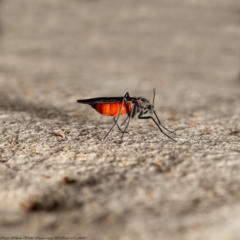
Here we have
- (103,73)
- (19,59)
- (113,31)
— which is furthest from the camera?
(113,31)

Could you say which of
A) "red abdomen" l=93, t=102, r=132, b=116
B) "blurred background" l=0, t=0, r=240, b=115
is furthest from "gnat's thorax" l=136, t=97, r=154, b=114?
"blurred background" l=0, t=0, r=240, b=115

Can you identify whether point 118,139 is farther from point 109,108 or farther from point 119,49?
point 119,49

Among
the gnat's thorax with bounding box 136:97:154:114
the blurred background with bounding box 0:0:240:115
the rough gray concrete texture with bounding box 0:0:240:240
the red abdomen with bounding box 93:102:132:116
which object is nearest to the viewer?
the rough gray concrete texture with bounding box 0:0:240:240

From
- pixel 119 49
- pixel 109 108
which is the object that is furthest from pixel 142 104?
pixel 119 49

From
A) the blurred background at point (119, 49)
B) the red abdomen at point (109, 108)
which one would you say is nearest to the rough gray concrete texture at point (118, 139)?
the blurred background at point (119, 49)

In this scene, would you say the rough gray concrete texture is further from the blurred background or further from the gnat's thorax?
the gnat's thorax

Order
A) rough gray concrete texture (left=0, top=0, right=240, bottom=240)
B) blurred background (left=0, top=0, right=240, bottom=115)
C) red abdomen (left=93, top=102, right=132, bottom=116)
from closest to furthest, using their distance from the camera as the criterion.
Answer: rough gray concrete texture (left=0, top=0, right=240, bottom=240) < red abdomen (left=93, top=102, right=132, bottom=116) < blurred background (left=0, top=0, right=240, bottom=115)

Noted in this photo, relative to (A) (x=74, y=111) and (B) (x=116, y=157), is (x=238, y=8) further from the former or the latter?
(B) (x=116, y=157)

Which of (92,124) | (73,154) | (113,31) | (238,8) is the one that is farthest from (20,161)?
(238,8)

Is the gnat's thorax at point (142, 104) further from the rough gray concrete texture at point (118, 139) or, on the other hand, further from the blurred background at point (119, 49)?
the blurred background at point (119, 49)
